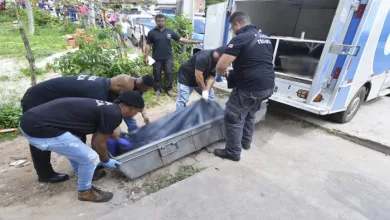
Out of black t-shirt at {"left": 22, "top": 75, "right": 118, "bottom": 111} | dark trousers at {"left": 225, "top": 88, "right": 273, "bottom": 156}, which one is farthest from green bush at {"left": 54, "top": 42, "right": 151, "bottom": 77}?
dark trousers at {"left": 225, "top": 88, "right": 273, "bottom": 156}

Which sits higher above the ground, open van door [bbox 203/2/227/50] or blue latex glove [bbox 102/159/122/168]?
open van door [bbox 203/2/227/50]

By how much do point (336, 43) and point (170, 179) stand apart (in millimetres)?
2593

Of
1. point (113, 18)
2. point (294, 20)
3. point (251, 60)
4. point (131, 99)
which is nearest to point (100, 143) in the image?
point (131, 99)

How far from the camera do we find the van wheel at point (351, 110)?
157 inches

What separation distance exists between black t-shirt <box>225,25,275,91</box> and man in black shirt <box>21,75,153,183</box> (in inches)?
45.5

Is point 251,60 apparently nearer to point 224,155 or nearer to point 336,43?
point 224,155

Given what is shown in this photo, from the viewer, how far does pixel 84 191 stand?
2.25 m

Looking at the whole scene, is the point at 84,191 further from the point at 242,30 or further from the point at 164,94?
the point at 164,94

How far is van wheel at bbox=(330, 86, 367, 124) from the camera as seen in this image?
3984mm

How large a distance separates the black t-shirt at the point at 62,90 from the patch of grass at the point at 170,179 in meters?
1.00

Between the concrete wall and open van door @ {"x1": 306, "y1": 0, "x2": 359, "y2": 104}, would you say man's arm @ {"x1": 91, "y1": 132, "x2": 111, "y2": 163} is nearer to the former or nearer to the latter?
open van door @ {"x1": 306, "y1": 0, "x2": 359, "y2": 104}

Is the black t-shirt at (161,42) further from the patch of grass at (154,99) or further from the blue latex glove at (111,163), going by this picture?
the blue latex glove at (111,163)

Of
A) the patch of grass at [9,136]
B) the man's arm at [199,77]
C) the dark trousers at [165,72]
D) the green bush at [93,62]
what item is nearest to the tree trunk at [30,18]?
the green bush at [93,62]

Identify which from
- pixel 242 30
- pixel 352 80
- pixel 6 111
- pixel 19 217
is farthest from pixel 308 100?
pixel 6 111
